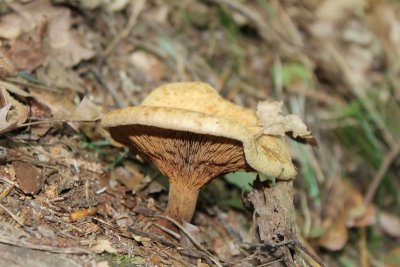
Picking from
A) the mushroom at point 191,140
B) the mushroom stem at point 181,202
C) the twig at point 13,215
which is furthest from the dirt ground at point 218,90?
the mushroom at point 191,140

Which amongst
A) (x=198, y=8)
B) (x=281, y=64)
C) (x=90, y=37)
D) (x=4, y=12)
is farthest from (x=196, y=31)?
(x=4, y=12)

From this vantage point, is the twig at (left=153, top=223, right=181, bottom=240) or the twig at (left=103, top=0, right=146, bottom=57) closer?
the twig at (left=153, top=223, right=181, bottom=240)

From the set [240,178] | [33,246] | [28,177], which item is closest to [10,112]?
[28,177]

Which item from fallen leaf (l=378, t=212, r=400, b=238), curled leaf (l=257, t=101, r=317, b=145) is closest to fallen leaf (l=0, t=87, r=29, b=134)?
curled leaf (l=257, t=101, r=317, b=145)

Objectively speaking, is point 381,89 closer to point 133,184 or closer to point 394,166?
point 394,166

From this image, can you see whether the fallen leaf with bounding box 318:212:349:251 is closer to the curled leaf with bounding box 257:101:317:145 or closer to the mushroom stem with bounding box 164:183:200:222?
the curled leaf with bounding box 257:101:317:145

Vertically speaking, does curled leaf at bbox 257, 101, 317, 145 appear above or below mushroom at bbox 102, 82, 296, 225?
above
